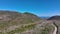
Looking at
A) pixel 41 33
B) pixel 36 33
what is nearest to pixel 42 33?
pixel 41 33

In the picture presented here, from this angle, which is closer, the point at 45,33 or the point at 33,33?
the point at 33,33

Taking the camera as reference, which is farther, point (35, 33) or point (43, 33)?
point (43, 33)

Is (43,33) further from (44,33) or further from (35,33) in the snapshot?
(35,33)

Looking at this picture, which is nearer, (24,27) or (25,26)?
(24,27)

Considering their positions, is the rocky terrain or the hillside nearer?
the hillside

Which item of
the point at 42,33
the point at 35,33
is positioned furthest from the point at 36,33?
the point at 42,33

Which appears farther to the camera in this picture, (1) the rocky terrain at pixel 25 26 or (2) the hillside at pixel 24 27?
(1) the rocky terrain at pixel 25 26

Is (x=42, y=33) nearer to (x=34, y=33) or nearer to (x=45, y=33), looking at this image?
(x=45, y=33)

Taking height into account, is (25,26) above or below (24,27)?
above
